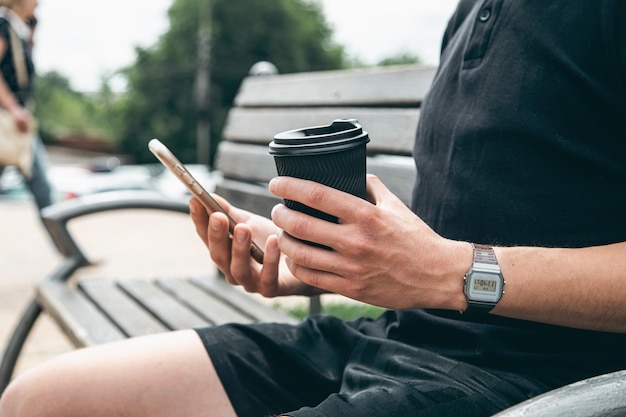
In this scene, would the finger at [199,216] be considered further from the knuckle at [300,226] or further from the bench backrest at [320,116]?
the bench backrest at [320,116]

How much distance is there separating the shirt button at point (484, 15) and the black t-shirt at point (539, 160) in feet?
0.06

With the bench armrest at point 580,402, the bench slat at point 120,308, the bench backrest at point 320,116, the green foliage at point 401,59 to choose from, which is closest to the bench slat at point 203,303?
the bench slat at point 120,308

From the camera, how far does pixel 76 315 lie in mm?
2275

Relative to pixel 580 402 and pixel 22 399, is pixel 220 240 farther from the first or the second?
pixel 580 402

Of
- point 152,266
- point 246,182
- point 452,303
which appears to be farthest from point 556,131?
point 152,266

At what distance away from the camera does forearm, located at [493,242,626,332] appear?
1.10 metres

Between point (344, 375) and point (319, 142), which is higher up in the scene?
point (319, 142)

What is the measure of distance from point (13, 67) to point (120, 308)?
2.84 metres

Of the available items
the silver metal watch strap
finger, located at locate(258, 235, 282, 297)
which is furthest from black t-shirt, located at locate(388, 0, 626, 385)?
finger, located at locate(258, 235, 282, 297)

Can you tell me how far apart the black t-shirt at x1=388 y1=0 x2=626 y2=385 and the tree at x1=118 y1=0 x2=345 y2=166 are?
36.6 m

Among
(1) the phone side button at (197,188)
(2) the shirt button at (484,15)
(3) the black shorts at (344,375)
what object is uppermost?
(2) the shirt button at (484,15)

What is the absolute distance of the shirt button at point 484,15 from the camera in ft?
4.39

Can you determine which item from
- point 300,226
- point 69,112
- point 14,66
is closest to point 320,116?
point 300,226

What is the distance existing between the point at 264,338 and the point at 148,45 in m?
41.4
